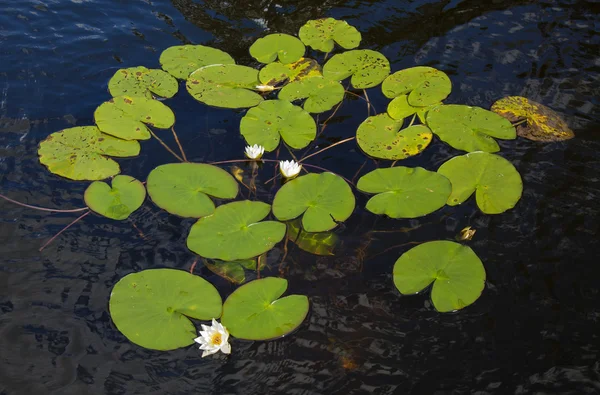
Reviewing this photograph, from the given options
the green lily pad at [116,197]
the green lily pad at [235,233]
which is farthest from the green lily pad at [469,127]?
the green lily pad at [116,197]

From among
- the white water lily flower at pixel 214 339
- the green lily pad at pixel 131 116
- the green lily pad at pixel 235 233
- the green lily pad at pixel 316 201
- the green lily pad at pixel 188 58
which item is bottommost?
the white water lily flower at pixel 214 339

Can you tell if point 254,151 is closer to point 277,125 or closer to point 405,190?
point 277,125

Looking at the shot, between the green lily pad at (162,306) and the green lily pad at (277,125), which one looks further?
the green lily pad at (277,125)

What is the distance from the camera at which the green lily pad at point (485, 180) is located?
2.67 meters

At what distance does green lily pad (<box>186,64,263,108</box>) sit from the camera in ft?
10.5

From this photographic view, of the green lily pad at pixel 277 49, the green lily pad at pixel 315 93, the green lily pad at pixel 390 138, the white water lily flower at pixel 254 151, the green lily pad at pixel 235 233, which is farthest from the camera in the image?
A: the green lily pad at pixel 277 49

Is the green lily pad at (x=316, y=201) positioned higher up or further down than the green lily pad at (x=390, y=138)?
further down

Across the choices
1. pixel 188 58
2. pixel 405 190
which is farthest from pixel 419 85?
pixel 188 58

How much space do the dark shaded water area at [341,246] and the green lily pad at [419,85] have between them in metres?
0.12

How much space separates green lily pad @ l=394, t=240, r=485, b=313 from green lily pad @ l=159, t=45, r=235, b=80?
1907mm

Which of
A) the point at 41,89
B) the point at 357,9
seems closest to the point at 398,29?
the point at 357,9

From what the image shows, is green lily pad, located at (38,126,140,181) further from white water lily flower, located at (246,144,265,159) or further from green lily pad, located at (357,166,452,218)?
green lily pad, located at (357,166,452,218)

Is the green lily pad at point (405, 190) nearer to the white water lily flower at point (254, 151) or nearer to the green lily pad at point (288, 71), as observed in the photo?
the white water lily flower at point (254, 151)

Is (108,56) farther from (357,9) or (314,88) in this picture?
(357,9)
